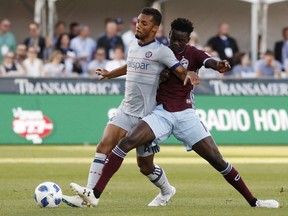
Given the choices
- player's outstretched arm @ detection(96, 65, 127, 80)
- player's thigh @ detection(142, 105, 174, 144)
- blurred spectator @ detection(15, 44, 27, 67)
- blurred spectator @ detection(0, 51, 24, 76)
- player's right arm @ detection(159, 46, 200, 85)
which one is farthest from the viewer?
blurred spectator @ detection(15, 44, 27, 67)

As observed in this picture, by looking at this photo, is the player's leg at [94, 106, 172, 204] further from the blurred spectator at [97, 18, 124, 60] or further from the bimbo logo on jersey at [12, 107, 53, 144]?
the blurred spectator at [97, 18, 124, 60]

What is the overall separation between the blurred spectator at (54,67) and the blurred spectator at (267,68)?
5448 millimetres


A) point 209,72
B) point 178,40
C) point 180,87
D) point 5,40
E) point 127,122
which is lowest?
point 209,72

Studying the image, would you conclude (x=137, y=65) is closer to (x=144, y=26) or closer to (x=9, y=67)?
(x=144, y=26)

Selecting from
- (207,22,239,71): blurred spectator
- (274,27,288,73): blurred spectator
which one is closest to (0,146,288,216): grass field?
(207,22,239,71): blurred spectator

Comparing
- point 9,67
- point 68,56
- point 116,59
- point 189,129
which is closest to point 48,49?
point 68,56

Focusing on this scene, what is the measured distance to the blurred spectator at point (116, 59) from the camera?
1022 inches

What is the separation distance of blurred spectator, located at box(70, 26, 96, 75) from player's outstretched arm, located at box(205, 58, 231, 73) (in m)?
15.5

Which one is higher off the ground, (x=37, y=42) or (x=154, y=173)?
(x=37, y=42)

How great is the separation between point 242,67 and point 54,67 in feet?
17.4

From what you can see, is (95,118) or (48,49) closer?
(95,118)

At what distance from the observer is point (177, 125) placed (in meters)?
12.0

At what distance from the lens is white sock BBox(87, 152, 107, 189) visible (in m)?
12.0

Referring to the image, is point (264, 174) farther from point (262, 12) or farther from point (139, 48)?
point (262, 12)
